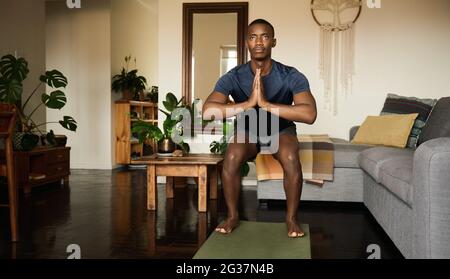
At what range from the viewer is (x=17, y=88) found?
390 cm

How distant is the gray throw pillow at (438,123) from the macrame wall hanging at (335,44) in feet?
4.64

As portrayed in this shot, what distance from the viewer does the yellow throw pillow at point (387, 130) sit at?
10.4ft

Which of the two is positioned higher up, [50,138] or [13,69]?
[13,69]

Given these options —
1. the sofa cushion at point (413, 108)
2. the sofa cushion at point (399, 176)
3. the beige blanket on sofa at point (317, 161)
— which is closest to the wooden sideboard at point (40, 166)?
the beige blanket on sofa at point (317, 161)

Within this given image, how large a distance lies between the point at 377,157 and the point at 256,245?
1.09m

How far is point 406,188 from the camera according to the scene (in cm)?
184

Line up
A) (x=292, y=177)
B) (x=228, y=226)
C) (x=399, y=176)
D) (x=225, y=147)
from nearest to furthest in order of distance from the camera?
(x=399, y=176), (x=292, y=177), (x=228, y=226), (x=225, y=147)

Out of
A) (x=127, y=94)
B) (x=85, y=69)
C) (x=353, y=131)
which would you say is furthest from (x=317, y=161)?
(x=85, y=69)

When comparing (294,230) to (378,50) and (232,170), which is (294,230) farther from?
(378,50)

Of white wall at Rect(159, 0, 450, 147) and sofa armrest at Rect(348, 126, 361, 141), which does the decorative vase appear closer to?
white wall at Rect(159, 0, 450, 147)

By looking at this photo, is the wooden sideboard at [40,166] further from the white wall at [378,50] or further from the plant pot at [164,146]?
the white wall at [378,50]

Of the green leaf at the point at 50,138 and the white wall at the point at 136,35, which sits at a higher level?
the white wall at the point at 136,35

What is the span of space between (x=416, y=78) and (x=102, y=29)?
4.18 meters
